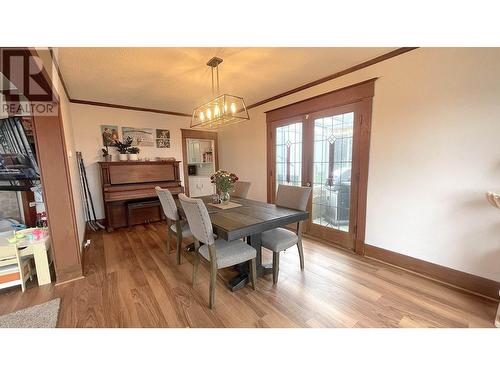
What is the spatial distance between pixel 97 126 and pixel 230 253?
12.5 feet

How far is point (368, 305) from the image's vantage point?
1.67 m

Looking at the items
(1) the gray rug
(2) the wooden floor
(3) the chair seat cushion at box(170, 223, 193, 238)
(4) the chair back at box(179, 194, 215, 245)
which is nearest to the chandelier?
(4) the chair back at box(179, 194, 215, 245)

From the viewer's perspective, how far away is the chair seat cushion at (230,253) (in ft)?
5.52

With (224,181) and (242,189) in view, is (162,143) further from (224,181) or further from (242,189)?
(224,181)

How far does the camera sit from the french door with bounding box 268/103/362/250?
8.68 ft

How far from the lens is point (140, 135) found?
4176 millimetres

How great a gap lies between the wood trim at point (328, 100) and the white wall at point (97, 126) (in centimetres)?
268

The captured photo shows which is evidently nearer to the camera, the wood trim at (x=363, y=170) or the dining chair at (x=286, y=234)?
the dining chair at (x=286, y=234)

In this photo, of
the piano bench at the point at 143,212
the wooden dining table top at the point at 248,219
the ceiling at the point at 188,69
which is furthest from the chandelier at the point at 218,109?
the piano bench at the point at 143,212

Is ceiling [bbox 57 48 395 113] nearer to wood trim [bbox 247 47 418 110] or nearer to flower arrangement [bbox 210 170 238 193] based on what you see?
wood trim [bbox 247 47 418 110]

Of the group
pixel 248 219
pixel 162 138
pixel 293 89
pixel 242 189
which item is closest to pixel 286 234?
pixel 248 219

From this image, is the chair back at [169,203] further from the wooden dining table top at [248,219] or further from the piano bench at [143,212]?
the piano bench at [143,212]

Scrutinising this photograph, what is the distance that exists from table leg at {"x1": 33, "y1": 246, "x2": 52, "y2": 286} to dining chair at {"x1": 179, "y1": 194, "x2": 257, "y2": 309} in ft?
5.38
